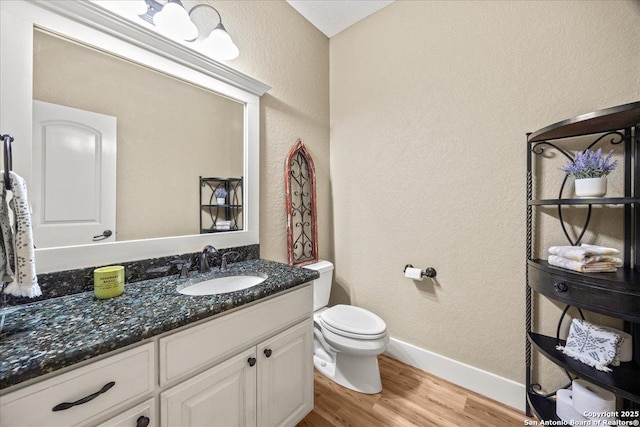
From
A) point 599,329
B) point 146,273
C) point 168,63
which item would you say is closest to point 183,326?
point 146,273

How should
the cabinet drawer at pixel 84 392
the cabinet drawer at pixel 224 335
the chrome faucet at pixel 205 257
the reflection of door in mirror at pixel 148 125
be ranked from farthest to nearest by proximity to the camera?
1. the chrome faucet at pixel 205 257
2. the reflection of door in mirror at pixel 148 125
3. the cabinet drawer at pixel 224 335
4. the cabinet drawer at pixel 84 392

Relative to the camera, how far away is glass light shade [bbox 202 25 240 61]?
144cm

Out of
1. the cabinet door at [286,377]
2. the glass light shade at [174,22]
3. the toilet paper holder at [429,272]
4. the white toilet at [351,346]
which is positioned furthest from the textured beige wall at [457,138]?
the glass light shade at [174,22]

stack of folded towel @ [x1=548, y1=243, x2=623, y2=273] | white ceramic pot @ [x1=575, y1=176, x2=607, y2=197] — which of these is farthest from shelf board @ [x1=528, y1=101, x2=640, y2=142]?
stack of folded towel @ [x1=548, y1=243, x2=623, y2=273]

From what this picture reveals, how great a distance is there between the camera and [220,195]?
1.59 metres

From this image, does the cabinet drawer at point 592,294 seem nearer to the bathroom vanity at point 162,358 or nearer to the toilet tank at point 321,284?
the bathroom vanity at point 162,358

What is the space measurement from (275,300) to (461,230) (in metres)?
1.28

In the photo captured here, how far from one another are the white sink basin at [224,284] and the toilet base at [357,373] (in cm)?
85

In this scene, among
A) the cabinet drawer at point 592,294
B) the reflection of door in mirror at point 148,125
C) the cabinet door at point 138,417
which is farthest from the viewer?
the reflection of door in mirror at point 148,125

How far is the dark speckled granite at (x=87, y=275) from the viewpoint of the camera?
0.98m

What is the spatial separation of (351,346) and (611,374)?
1.14 metres

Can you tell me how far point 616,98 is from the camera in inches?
49.1

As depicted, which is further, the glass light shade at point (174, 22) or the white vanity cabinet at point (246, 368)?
the glass light shade at point (174, 22)

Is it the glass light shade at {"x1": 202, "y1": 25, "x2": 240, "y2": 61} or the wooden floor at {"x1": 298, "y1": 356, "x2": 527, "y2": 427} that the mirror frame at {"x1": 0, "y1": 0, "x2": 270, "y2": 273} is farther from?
the wooden floor at {"x1": 298, "y1": 356, "x2": 527, "y2": 427}
